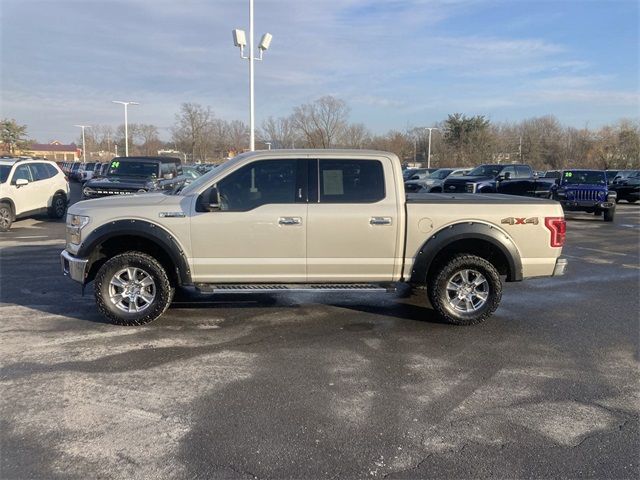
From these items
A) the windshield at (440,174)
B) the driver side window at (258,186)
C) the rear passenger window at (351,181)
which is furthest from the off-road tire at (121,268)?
the windshield at (440,174)

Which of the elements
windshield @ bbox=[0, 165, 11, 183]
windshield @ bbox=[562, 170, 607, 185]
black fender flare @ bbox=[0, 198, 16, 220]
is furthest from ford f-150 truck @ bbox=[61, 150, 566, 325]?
windshield @ bbox=[562, 170, 607, 185]

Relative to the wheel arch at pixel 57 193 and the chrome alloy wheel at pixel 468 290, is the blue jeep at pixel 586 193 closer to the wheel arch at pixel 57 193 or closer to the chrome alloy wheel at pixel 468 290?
the chrome alloy wheel at pixel 468 290

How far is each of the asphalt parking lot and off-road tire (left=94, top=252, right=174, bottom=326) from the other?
15cm

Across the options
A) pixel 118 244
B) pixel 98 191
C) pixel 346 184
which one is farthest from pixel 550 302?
pixel 98 191

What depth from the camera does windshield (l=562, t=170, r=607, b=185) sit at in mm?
18203

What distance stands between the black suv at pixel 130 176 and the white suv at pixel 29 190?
100 cm

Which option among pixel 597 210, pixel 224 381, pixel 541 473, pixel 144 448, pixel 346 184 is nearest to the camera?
pixel 541 473

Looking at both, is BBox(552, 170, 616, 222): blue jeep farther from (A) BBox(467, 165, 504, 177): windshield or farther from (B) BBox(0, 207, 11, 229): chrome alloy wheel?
(B) BBox(0, 207, 11, 229): chrome alloy wheel

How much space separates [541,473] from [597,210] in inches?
677

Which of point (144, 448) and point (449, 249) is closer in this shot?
point (144, 448)

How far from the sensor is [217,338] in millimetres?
5395

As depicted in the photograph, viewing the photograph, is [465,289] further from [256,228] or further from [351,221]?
[256,228]

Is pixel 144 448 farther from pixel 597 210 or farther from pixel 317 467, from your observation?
pixel 597 210

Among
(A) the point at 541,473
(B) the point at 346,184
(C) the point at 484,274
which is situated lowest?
(A) the point at 541,473
